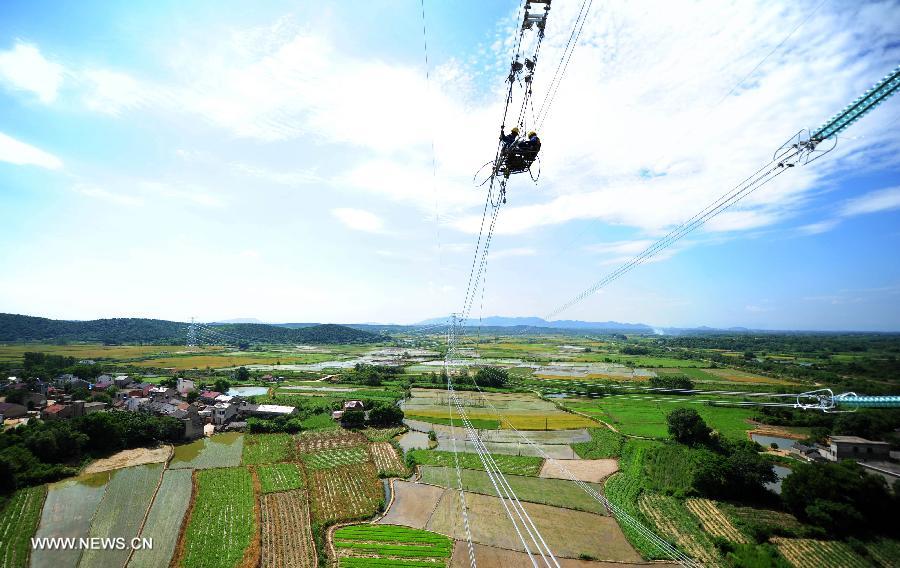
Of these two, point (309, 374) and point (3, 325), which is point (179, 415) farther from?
point (3, 325)

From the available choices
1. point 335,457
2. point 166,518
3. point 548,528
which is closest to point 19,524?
point 166,518

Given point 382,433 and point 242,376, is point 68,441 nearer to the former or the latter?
point 382,433

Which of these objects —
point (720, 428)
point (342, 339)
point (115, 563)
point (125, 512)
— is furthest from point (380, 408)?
point (342, 339)

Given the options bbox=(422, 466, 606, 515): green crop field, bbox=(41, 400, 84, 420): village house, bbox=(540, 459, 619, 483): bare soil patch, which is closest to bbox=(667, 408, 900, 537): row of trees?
bbox=(540, 459, 619, 483): bare soil patch

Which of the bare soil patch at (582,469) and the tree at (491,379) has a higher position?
the tree at (491,379)

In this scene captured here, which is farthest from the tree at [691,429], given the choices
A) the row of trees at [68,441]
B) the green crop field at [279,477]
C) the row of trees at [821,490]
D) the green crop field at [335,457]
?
the row of trees at [68,441]

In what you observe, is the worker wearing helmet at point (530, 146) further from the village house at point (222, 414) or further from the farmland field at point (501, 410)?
the village house at point (222, 414)

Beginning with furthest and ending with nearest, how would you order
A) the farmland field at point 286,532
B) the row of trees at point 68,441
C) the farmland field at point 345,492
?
1. the row of trees at point 68,441
2. the farmland field at point 345,492
3. the farmland field at point 286,532
